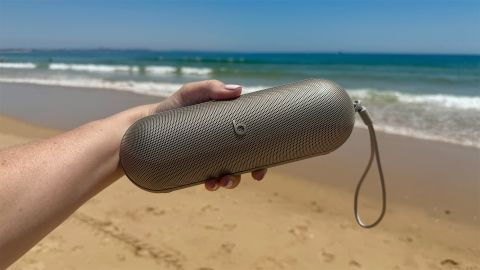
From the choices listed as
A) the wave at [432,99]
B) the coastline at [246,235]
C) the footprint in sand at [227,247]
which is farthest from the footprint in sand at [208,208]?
the wave at [432,99]

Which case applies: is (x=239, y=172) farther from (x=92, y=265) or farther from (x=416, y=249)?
(x=416, y=249)

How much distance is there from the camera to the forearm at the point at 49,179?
4.08 ft

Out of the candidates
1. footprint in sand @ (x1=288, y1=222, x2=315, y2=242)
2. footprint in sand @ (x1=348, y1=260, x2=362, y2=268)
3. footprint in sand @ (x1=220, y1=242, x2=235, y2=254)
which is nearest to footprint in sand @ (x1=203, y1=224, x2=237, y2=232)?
footprint in sand @ (x1=220, y1=242, x2=235, y2=254)

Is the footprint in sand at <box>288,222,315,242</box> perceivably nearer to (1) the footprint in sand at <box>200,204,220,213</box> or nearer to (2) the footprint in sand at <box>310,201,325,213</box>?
(2) the footprint in sand at <box>310,201,325,213</box>

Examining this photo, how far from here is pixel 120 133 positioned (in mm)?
1698

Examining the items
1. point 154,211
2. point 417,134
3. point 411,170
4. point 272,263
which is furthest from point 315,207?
point 417,134

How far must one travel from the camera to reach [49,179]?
1.35 meters

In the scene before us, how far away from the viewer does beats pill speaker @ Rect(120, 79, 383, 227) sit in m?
1.53

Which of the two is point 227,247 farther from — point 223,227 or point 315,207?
point 315,207

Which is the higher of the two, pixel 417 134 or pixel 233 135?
pixel 233 135

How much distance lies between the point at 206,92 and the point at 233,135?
12.1 inches

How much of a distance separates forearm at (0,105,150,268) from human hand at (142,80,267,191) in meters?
0.33

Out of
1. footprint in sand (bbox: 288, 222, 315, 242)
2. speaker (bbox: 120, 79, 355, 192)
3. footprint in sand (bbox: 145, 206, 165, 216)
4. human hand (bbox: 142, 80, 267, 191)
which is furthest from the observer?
footprint in sand (bbox: 145, 206, 165, 216)

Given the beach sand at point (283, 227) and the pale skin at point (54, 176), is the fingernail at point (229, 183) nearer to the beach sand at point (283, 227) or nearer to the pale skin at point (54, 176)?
the pale skin at point (54, 176)
